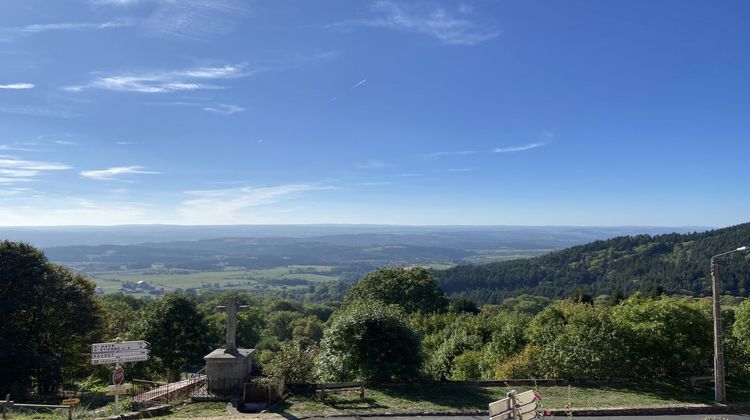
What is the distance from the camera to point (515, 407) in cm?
836

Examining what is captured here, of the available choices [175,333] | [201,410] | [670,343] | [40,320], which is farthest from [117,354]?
[670,343]

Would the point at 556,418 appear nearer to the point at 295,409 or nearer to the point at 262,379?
the point at 295,409

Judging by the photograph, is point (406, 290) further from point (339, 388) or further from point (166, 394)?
point (166, 394)

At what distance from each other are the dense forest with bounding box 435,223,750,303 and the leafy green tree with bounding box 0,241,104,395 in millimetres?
100928

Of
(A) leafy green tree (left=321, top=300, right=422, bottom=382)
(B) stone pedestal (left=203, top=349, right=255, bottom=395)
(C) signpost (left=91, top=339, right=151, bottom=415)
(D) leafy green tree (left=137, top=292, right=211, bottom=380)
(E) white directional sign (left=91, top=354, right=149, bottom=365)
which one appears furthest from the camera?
(D) leafy green tree (left=137, top=292, right=211, bottom=380)

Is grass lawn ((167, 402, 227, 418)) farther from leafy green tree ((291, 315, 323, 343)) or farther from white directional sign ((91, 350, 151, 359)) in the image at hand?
leafy green tree ((291, 315, 323, 343))

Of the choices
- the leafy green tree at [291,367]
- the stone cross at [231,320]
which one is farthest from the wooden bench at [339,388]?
the stone cross at [231,320]

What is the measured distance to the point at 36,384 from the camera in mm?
21250

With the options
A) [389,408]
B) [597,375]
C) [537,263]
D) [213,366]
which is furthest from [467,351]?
[537,263]

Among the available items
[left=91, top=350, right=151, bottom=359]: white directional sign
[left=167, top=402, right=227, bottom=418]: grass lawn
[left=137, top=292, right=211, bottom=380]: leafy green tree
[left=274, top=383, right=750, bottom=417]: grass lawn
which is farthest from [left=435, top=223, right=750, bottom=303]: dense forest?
[left=91, top=350, right=151, bottom=359]: white directional sign

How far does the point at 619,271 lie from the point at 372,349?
130387 mm

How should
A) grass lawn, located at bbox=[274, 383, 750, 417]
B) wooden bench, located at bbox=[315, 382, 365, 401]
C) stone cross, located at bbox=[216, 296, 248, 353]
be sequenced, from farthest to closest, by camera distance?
stone cross, located at bbox=[216, 296, 248, 353] < wooden bench, located at bbox=[315, 382, 365, 401] < grass lawn, located at bbox=[274, 383, 750, 417]

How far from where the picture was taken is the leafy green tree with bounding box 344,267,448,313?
1737 inches

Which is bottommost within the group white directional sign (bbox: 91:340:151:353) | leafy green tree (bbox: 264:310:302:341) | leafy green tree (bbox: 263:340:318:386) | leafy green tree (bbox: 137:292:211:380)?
leafy green tree (bbox: 264:310:302:341)
